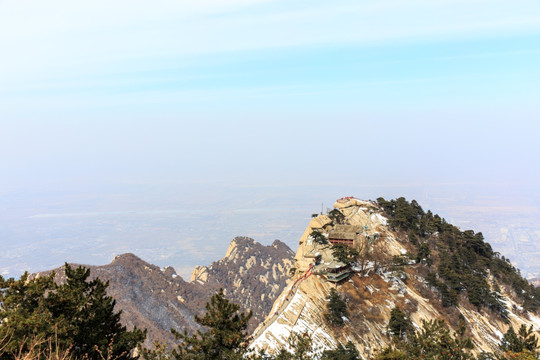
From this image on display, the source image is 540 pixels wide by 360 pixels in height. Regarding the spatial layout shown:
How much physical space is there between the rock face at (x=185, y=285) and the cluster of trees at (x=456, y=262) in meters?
43.2

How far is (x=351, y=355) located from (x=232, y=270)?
95234 millimetres

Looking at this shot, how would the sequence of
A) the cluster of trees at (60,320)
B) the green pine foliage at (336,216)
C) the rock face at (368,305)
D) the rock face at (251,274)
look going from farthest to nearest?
the rock face at (251,274)
the green pine foliage at (336,216)
the rock face at (368,305)
the cluster of trees at (60,320)

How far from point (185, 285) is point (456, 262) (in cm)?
6542

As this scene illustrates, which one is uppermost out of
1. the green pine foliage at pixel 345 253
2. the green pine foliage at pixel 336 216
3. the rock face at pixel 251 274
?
the green pine foliage at pixel 336 216

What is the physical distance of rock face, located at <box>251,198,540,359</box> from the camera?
155ft

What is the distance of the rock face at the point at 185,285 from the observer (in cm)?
8612

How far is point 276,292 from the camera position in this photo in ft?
403

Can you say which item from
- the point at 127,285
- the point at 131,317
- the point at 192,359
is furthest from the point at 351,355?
the point at 127,285

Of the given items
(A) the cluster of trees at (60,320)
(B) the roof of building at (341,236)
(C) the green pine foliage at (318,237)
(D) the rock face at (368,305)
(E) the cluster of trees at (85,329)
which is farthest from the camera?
(C) the green pine foliage at (318,237)

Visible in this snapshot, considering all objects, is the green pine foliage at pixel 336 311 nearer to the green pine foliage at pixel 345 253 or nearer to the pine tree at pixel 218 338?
the green pine foliage at pixel 345 253

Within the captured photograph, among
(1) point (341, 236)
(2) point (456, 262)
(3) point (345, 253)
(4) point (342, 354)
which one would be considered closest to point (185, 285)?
(1) point (341, 236)

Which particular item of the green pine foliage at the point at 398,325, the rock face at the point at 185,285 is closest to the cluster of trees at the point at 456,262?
the green pine foliage at the point at 398,325

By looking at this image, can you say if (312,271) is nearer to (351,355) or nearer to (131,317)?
(351,355)

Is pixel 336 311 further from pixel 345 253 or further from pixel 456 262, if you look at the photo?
pixel 456 262
